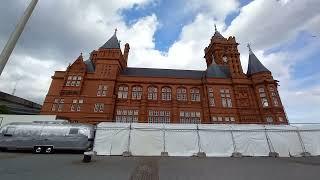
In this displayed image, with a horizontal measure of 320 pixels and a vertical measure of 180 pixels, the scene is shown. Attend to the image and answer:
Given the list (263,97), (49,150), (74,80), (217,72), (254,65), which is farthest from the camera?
(217,72)

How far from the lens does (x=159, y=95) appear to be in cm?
3928

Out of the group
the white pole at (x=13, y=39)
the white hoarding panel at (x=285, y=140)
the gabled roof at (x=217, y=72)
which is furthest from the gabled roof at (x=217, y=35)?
the white pole at (x=13, y=39)

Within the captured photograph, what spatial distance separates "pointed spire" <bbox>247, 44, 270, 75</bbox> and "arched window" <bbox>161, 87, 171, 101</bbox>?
17.4 m

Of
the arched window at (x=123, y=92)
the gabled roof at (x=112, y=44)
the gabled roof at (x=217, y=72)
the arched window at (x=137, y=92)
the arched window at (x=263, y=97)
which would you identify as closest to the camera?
the arched window at (x=263, y=97)

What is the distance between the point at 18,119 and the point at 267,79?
4254cm

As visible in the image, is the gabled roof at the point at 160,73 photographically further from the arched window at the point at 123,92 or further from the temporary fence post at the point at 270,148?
the temporary fence post at the point at 270,148

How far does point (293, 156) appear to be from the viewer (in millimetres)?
19500

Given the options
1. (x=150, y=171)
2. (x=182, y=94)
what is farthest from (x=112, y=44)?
(x=150, y=171)

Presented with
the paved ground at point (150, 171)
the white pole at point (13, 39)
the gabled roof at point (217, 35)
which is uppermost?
the gabled roof at point (217, 35)

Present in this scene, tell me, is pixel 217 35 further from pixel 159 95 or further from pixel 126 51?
pixel 159 95

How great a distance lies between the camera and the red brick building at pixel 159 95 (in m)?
35.6

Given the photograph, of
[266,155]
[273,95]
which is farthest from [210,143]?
[273,95]

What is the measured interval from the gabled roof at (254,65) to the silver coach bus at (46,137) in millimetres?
33865

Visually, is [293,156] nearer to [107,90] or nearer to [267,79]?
[267,79]
